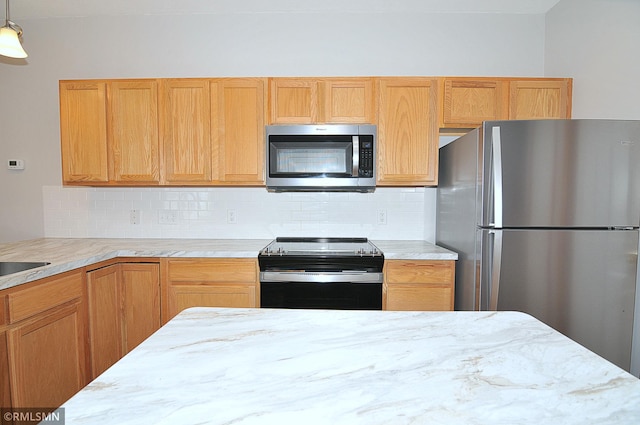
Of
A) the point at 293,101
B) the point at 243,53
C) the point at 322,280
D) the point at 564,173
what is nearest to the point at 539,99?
the point at 564,173

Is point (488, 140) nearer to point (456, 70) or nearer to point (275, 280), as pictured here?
point (456, 70)

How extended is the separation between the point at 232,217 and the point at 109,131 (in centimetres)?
114

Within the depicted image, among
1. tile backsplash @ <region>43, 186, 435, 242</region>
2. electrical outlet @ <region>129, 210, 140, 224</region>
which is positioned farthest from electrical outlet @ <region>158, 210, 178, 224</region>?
electrical outlet @ <region>129, 210, 140, 224</region>

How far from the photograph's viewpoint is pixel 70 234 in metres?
2.82

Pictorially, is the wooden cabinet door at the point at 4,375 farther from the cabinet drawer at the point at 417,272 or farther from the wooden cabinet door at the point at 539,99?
the wooden cabinet door at the point at 539,99

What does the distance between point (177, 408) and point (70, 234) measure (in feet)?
9.98

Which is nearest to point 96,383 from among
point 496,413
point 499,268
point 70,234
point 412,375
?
point 412,375

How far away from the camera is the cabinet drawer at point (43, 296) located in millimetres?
1521

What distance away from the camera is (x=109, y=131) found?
2445mm

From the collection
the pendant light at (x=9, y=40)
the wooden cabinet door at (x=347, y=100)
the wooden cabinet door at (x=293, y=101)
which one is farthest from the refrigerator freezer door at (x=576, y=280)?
the pendant light at (x=9, y=40)

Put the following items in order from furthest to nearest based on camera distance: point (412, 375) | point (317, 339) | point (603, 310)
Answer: point (603, 310)
point (317, 339)
point (412, 375)

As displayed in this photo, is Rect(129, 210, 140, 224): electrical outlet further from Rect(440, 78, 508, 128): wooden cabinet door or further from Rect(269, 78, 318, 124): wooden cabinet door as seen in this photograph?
Rect(440, 78, 508, 128): wooden cabinet door

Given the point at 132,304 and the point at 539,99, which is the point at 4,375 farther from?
the point at 539,99

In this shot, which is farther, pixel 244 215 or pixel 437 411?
pixel 244 215
